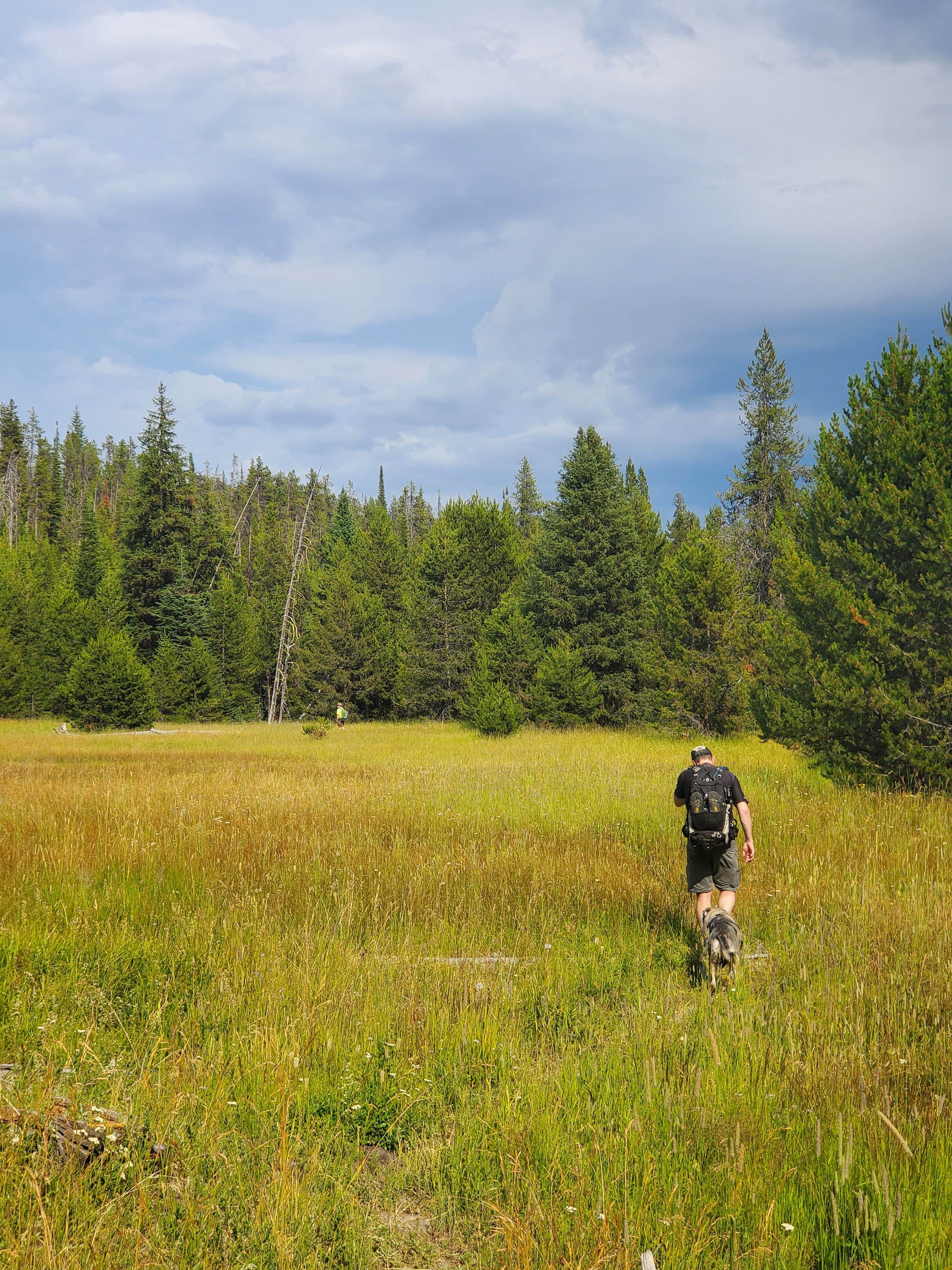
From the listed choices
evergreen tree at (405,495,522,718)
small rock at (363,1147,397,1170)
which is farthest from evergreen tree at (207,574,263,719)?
small rock at (363,1147,397,1170)

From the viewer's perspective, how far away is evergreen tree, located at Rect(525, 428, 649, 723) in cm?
3209

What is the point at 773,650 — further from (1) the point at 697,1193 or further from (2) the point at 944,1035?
(1) the point at 697,1193

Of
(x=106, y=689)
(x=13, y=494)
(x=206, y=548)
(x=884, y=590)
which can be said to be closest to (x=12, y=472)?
(x=13, y=494)

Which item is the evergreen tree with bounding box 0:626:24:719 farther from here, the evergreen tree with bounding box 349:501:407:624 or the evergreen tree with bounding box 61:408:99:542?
the evergreen tree with bounding box 61:408:99:542

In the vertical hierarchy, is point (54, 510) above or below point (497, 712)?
above

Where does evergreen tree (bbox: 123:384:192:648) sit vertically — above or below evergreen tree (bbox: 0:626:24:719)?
above

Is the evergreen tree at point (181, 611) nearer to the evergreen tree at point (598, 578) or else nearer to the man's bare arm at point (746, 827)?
the evergreen tree at point (598, 578)

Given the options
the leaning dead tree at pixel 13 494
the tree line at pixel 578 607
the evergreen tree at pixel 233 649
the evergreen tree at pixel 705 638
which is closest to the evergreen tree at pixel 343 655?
the tree line at pixel 578 607

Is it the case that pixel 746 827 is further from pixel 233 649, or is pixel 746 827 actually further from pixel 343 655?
pixel 233 649

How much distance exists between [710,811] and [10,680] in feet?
156

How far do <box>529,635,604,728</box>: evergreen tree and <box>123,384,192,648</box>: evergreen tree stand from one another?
93.7 feet

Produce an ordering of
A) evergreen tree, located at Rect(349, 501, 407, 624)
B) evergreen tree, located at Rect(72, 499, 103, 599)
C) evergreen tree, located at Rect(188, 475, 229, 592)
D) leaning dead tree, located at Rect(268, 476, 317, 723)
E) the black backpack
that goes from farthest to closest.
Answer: evergreen tree, located at Rect(72, 499, 103, 599) < evergreen tree, located at Rect(349, 501, 407, 624) < evergreen tree, located at Rect(188, 475, 229, 592) < leaning dead tree, located at Rect(268, 476, 317, 723) < the black backpack

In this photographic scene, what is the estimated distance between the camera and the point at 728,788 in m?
5.58

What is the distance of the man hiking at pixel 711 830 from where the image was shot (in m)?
5.48
